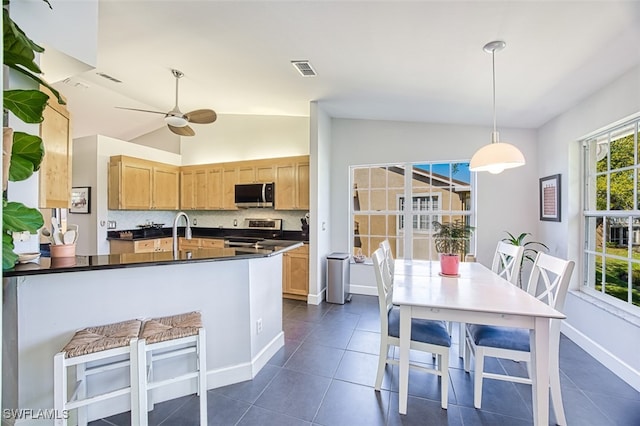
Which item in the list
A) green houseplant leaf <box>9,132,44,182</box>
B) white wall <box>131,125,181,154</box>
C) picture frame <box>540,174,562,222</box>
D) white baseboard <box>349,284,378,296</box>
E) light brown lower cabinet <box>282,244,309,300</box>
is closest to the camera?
green houseplant leaf <box>9,132,44,182</box>

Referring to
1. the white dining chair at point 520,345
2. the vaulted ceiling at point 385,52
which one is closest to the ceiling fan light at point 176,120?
the vaulted ceiling at point 385,52

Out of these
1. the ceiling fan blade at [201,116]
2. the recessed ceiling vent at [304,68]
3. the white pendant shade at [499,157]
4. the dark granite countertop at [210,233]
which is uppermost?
the recessed ceiling vent at [304,68]

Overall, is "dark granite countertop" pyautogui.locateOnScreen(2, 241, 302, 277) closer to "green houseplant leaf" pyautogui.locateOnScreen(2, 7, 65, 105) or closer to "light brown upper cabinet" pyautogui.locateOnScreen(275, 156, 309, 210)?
"green houseplant leaf" pyautogui.locateOnScreen(2, 7, 65, 105)

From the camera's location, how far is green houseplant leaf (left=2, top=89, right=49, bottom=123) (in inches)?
54.6

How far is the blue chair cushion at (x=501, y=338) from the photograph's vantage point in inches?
78.2

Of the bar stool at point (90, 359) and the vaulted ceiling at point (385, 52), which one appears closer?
the bar stool at point (90, 359)

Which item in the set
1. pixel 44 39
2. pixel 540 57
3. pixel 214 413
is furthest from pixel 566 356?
pixel 44 39

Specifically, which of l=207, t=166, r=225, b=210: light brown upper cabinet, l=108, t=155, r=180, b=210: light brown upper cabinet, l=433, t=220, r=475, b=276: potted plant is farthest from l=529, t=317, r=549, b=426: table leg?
→ l=108, t=155, r=180, b=210: light brown upper cabinet

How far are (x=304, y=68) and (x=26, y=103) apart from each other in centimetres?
228

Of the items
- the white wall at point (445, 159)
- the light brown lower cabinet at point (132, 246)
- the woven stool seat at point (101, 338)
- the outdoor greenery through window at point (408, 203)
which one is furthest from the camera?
the light brown lower cabinet at point (132, 246)

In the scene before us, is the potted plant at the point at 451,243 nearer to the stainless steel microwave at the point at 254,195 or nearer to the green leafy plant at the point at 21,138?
the green leafy plant at the point at 21,138

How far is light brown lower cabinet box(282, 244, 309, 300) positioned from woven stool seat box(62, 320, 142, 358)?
2671mm

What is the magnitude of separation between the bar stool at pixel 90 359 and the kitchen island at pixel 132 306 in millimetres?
167

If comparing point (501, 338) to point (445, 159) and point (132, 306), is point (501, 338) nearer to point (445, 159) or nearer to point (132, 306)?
point (132, 306)
